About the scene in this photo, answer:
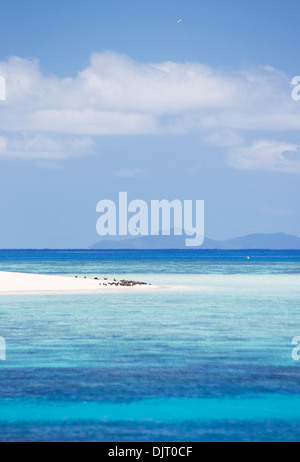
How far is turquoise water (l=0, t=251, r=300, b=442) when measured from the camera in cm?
1244

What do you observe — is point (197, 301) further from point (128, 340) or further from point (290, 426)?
point (290, 426)

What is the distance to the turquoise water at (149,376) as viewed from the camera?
1244cm

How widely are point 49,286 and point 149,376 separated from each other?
2838cm

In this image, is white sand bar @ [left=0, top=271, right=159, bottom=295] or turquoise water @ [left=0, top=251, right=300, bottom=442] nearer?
turquoise water @ [left=0, top=251, right=300, bottom=442]

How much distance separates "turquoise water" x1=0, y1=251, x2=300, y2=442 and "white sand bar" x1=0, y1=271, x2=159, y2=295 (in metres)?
10.7

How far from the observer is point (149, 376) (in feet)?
52.7

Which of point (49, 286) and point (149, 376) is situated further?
point (49, 286)

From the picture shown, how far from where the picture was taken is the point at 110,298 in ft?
121

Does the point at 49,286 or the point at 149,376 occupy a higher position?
the point at 49,286

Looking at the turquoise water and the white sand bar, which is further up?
the white sand bar

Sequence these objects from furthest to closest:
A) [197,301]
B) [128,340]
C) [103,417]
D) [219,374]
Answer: [197,301] → [128,340] → [219,374] → [103,417]

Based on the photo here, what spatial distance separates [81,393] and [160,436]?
122 inches
